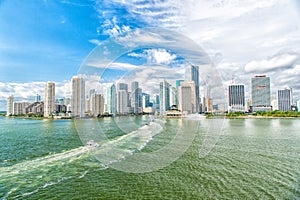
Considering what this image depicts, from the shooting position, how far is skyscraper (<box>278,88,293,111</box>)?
106 metres

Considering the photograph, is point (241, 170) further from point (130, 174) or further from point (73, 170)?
point (73, 170)

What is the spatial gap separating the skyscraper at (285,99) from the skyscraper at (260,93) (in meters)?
14.8

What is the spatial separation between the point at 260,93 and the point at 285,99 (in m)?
20.3

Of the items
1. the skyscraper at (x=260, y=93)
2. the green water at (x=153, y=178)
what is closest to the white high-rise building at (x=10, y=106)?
the green water at (x=153, y=178)

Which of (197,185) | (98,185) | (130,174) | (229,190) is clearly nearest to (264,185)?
(229,190)

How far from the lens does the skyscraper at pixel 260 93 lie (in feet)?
316

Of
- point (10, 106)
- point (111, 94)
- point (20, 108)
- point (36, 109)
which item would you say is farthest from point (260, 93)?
point (10, 106)

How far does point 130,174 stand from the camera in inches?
298

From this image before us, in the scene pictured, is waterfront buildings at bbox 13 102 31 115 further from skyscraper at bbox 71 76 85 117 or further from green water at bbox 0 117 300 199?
green water at bbox 0 117 300 199

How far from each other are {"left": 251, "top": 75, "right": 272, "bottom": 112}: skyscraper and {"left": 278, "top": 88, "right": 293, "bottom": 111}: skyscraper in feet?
48.7

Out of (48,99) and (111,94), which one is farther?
(48,99)

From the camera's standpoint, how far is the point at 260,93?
9806cm

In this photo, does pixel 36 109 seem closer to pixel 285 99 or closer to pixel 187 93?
pixel 187 93

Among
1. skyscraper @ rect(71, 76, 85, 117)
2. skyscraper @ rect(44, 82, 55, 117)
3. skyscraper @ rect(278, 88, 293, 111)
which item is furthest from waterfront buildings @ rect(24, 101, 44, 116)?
skyscraper @ rect(278, 88, 293, 111)
